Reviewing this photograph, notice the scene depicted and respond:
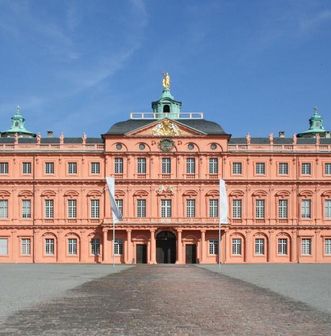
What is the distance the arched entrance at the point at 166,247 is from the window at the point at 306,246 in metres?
14.5

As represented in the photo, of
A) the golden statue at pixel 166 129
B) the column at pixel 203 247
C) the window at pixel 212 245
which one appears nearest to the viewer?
the column at pixel 203 247

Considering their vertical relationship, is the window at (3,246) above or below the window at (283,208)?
below

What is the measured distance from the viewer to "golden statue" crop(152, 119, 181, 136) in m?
77.1

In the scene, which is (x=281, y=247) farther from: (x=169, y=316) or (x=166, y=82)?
(x=169, y=316)

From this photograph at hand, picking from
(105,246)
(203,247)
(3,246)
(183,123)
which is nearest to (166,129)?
(183,123)

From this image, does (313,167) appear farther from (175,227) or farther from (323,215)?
(175,227)

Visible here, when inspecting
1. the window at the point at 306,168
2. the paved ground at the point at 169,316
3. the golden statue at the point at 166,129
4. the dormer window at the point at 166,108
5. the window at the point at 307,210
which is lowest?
the paved ground at the point at 169,316

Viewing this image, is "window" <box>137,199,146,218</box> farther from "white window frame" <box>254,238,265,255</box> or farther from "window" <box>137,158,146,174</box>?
"white window frame" <box>254,238,265,255</box>

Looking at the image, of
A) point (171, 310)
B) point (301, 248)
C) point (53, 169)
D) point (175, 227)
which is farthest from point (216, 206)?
point (171, 310)

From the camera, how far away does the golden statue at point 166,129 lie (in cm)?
7706

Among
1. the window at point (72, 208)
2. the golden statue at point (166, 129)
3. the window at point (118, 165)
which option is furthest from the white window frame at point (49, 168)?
the golden statue at point (166, 129)

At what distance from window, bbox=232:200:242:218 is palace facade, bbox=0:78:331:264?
0.11 metres

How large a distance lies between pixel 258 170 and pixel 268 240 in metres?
7.97

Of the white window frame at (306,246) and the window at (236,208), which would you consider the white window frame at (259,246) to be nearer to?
the window at (236,208)
